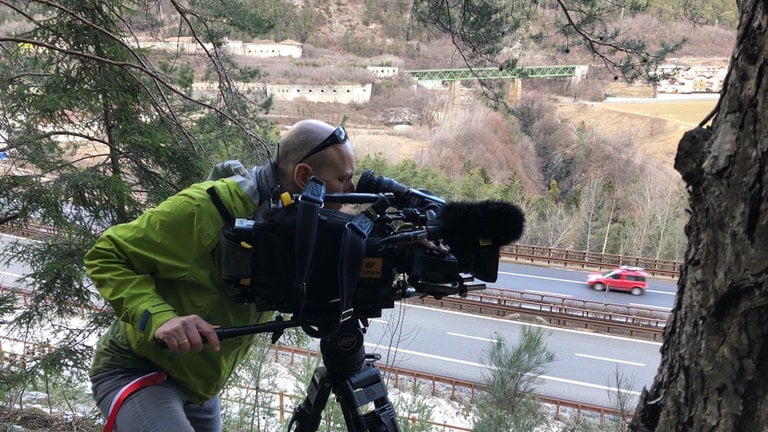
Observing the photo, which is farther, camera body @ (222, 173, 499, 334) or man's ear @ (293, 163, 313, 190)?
man's ear @ (293, 163, 313, 190)

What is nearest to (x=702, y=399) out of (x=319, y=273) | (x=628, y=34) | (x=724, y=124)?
(x=724, y=124)

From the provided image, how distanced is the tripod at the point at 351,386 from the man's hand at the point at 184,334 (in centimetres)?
24

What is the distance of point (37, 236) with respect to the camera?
3.73 metres

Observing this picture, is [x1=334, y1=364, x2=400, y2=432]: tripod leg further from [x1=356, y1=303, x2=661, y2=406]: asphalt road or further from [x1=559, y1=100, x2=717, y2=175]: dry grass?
[x1=559, y1=100, x2=717, y2=175]: dry grass

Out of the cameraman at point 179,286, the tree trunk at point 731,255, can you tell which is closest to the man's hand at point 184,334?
the cameraman at point 179,286

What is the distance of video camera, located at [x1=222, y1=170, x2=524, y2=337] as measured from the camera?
3.01 feet

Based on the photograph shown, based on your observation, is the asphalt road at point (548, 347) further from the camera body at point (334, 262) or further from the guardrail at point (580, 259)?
the camera body at point (334, 262)

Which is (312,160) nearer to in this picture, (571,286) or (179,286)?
(179,286)

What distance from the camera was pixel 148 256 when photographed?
3.33 feet

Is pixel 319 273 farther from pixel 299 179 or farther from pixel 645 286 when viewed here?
pixel 645 286

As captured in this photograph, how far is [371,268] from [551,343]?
20.1 feet

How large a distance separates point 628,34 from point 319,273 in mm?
2717

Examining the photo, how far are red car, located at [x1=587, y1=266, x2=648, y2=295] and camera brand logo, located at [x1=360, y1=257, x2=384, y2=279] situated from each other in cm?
623

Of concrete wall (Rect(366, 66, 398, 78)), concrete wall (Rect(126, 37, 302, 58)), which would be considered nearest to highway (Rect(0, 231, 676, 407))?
concrete wall (Rect(126, 37, 302, 58))
